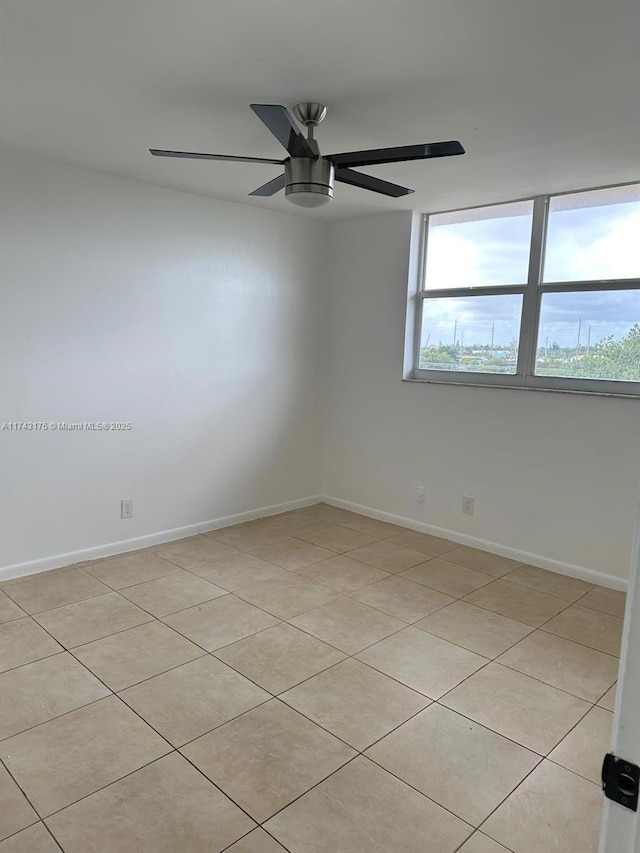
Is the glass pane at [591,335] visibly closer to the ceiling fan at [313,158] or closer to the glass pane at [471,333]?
the glass pane at [471,333]

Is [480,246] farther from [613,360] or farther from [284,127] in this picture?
[284,127]

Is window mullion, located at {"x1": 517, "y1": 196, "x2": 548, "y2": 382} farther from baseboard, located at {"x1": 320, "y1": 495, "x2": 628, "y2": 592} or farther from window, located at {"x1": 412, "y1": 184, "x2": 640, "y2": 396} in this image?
baseboard, located at {"x1": 320, "y1": 495, "x2": 628, "y2": 592}

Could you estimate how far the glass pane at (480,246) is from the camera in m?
3.74

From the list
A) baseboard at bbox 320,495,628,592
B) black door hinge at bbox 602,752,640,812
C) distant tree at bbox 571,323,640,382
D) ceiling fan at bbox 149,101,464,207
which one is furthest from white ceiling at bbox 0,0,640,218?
baseboard at bbox 320,495,628,592

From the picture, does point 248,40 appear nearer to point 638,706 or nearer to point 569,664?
point 638,706

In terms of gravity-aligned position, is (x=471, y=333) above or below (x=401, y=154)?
below

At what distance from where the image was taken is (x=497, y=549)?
3.91 meters

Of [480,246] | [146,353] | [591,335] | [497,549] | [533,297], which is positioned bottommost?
[497,549]

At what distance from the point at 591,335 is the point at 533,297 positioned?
451 millimetres

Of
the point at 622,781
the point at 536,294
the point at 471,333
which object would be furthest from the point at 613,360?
the point at 622,781

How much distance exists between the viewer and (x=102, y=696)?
2250 mm

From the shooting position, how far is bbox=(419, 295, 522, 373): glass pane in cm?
384

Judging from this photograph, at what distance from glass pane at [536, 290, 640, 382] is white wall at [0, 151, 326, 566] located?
191cm

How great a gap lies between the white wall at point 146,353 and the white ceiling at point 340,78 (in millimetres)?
457
